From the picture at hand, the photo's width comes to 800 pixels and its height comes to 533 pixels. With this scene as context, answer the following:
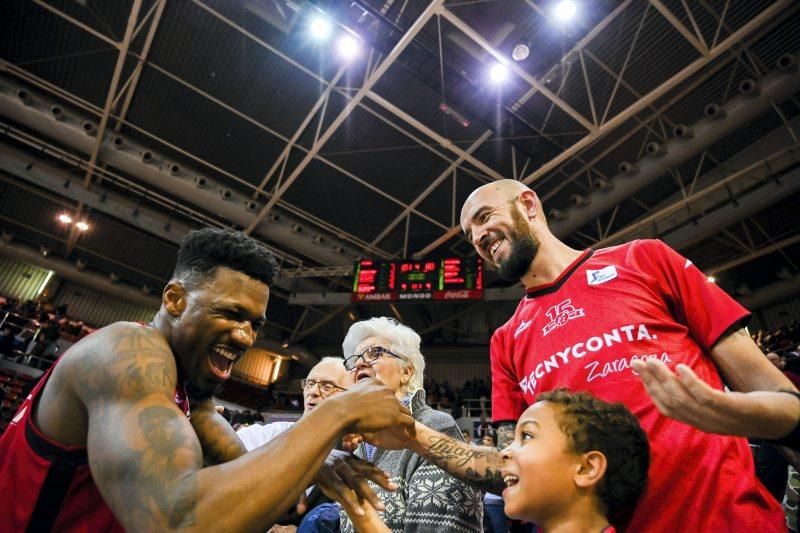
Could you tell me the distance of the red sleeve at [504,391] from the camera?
79.0 inches

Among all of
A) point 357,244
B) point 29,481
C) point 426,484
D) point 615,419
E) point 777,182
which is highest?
point 357,244

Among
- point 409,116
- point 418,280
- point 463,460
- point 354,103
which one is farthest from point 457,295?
point 463,460

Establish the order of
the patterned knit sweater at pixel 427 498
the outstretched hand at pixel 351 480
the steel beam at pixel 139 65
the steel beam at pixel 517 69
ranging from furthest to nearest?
the steel beam at pixel 139 65 < the steel beam at pixel 517 69 < the patterned knit sweater at pixel 427 498 < the outstretched hand at pixel 351 480

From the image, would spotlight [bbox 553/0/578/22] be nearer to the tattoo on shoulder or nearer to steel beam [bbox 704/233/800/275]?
steel beam [bbox 704/233/800/275]

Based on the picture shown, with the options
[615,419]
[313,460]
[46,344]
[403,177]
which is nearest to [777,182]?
[403,177]

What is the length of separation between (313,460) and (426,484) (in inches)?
41.3

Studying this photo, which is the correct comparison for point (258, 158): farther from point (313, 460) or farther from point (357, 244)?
point (313, 460)

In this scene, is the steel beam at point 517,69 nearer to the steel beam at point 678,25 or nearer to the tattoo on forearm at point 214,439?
the steel beam at point 678,25

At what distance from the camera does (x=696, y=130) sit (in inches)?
336

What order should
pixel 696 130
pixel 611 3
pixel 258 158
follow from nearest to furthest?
1. pixel 611 3
2. pixel 696 130
3. pixel 258 158

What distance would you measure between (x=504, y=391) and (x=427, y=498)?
59cm

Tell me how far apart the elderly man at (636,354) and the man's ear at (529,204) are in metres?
0.03

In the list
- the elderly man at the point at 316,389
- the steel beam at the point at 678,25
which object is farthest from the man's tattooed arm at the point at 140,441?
the steel beam at the point at 678,25

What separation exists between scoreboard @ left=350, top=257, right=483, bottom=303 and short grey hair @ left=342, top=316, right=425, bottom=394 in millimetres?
7345
